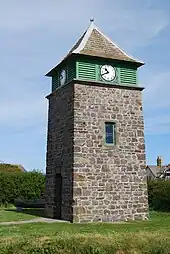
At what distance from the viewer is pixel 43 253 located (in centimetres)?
775

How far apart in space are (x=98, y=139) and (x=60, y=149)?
2092mm

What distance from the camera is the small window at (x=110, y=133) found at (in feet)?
52.7

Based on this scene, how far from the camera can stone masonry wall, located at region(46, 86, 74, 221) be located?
50.8ft

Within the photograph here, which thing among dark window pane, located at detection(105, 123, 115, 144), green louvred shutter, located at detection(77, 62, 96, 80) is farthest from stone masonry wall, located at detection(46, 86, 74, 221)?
dark window pane, located at detection(105, 123, 115, 144)

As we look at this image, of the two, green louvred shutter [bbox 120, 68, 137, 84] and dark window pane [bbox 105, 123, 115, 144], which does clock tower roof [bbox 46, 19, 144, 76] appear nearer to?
green louvred shutter [bbox 120, 68, 137, 84]

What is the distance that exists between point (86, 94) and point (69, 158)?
9.79 ft

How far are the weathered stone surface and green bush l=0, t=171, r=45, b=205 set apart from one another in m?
8.97

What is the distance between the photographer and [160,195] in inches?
912

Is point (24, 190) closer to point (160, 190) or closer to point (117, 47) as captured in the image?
point (160, 190)

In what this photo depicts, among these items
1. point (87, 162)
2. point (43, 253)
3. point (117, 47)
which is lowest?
point (43, 253)

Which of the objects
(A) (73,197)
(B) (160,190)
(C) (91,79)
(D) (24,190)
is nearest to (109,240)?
Answer: (A) (73,197)

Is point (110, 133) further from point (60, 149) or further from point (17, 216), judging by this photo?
point (17, 216)

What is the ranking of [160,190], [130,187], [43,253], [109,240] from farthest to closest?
[160,190], [130,187], [109,240], [43,253]

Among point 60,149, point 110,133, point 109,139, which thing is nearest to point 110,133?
point 110,133
